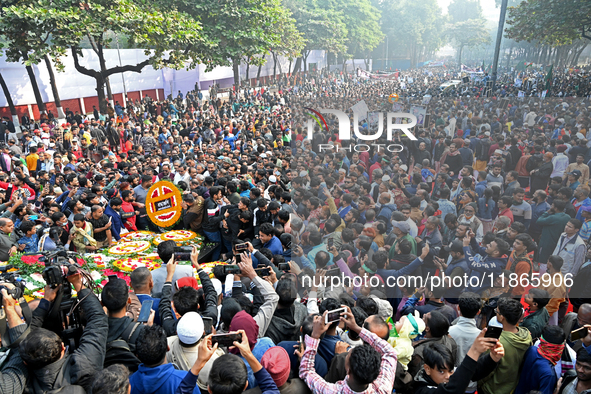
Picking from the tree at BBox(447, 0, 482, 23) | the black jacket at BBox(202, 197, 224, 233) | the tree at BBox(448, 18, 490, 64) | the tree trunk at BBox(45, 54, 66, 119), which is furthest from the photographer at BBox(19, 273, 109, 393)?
the tree at BBox(447, 0, 482, 23)

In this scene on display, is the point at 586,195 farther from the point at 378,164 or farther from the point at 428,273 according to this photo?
the point at 378,164

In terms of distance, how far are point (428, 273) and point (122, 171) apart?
23.3 feet

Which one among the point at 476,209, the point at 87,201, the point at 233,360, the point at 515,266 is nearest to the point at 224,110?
the point at 87,201

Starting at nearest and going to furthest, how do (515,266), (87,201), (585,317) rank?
(585,317) → (515,266) → (87,201)

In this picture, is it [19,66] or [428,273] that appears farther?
[19,66]

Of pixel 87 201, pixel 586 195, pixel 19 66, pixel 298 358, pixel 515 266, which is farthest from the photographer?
pixel 19 66

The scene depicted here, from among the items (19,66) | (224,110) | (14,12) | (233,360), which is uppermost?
(14,12)

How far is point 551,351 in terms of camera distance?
2.90m

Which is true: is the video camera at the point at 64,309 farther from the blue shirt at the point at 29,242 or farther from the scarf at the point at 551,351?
the scarf at the point at 551,351

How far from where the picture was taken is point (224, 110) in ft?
71.9

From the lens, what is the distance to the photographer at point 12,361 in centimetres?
235

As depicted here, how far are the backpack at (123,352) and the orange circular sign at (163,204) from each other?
2.47 metres

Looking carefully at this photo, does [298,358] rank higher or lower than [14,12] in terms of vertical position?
lower

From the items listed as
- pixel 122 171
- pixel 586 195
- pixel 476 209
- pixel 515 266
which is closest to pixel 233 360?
pixel 515 266
